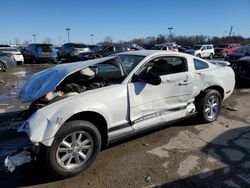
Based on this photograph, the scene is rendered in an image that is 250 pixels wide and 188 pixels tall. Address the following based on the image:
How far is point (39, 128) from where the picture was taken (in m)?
3.66

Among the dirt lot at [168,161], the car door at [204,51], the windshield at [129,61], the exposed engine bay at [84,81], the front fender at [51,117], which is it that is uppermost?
the windshield at [129,61]

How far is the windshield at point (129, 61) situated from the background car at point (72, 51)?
67.1 ft

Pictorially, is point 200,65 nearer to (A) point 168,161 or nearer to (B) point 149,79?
(B) point 149,79

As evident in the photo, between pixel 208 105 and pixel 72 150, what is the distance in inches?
129

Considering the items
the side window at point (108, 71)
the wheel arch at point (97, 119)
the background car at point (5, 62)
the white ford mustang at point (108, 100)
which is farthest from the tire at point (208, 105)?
the background car at point (5, 62)

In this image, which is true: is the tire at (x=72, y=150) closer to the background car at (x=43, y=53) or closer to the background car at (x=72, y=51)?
the background car at (x=72, y=51)

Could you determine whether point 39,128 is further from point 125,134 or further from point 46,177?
point 125,134

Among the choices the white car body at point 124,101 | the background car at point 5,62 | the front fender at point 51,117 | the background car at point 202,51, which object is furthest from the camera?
the background car at point 202,51

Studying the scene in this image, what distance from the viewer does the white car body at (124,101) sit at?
3.79 meters

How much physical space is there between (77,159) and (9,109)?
441 centimetres

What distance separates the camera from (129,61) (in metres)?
5.19

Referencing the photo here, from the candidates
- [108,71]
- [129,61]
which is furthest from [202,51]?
[108,71]

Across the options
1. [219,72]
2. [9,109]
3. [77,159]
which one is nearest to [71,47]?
[9,109]

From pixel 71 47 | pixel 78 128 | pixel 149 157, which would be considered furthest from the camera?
pixel 71 47
